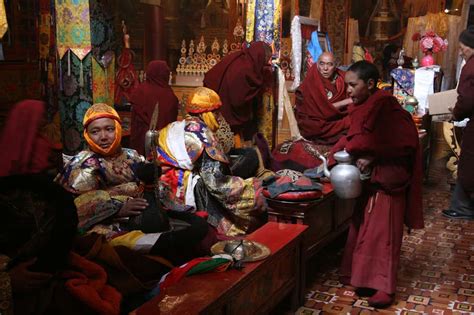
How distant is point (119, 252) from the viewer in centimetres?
279

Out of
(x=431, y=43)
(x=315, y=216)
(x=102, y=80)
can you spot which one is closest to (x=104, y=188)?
(x=315, y=216)

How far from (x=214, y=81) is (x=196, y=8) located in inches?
253

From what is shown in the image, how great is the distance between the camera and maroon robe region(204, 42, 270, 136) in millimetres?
5484

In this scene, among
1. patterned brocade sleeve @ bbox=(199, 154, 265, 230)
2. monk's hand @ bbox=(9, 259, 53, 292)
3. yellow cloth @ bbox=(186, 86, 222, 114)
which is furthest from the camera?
yellow cloth @ bbox=(186, 86, 222, 114)

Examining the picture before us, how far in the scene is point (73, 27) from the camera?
15.7ft

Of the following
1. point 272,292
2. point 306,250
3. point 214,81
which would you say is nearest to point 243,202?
point 306,250

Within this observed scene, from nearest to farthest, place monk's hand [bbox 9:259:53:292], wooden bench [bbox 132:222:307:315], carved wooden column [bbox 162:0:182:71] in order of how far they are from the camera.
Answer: monk's hand [bbox 9:259:53:292] → wooden bench [bbox 132:222:307:315] → carved wooden column [bbox 162:0:182:71]

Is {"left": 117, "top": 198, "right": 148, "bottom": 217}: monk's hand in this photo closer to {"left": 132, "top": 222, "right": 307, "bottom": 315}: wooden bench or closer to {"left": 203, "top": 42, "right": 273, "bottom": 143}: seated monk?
{"left": 132, "top": 222, "right": 307, "bottom": 315}: wooden bench

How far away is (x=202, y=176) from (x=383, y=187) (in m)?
1.36

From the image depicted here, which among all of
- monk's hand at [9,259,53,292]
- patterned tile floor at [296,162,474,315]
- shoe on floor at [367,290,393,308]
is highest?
monk's hand at [9,259,53,292]

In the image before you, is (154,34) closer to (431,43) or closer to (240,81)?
(431,43)

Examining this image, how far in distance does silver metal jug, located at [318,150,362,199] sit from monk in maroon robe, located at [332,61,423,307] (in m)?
0.08

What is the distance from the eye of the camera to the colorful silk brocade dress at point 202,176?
4.09 metres

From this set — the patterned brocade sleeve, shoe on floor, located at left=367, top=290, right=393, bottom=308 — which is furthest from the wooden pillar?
shoe on floor, located at left=367, top=290, right=393, bottom=308
